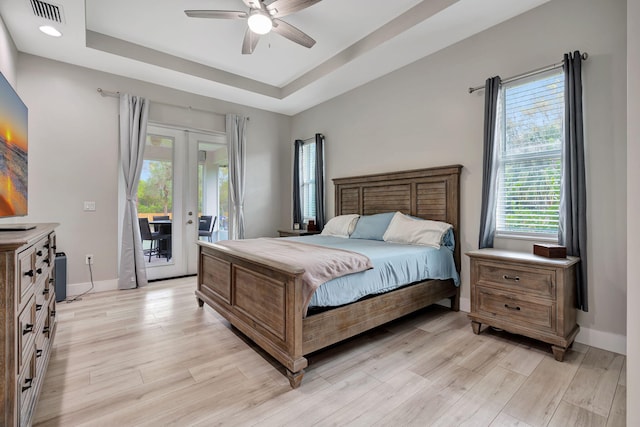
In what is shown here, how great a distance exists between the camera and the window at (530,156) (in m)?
2.59

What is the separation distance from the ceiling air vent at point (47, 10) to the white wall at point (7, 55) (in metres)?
0.40

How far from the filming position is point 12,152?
2189 millimetres

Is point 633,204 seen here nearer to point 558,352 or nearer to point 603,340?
point 558,352

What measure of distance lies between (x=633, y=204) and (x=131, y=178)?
4825mm

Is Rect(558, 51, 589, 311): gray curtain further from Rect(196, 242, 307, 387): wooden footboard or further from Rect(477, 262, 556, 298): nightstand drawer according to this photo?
Rect(196, 242, 307, 387): wooden footboard

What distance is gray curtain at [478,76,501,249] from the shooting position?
285 centimetres

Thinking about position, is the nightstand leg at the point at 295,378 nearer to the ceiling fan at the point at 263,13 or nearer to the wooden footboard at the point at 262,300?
the wooden footboard at the point at 262,300

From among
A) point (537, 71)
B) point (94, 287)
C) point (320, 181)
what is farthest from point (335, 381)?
point (94, 287)

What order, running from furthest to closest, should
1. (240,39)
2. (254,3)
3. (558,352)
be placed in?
(240,39) < (254,3) < (558,352)

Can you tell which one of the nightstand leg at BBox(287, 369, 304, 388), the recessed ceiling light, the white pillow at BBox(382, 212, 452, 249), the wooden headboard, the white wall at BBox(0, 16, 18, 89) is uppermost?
the recessed ceiling light

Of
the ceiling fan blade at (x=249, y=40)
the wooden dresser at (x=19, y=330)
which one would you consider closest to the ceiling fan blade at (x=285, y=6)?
the ceiling fan blade at (x=249, y=40)

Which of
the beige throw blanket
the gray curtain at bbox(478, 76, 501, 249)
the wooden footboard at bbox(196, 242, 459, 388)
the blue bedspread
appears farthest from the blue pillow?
the beige throw blanket

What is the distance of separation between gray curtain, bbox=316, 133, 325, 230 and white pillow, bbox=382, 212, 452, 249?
5.33 ft

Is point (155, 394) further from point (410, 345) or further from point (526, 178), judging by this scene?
point (526, 178)
